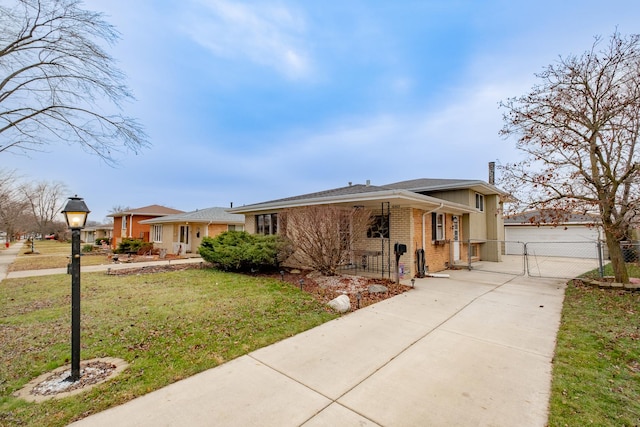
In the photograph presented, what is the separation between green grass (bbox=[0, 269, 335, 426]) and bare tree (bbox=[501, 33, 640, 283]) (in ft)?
26.4

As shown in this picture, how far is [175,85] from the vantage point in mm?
9336

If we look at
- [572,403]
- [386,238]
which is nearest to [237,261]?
[386,238]

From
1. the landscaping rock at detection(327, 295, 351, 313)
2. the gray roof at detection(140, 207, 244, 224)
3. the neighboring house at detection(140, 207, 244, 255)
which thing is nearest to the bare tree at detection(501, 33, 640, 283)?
the landscaping rock at detection(327, 295, 351, 313)

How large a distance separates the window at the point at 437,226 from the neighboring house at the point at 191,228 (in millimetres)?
14338

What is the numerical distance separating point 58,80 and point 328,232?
674cm

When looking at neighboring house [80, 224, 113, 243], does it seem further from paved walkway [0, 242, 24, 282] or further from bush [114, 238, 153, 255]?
bush [114, 238, 153, 255]

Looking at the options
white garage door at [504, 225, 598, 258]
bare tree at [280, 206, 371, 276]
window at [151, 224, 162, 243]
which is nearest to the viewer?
bare tree at [280, 206, 371, 276]

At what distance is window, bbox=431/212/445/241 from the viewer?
11.0 metres

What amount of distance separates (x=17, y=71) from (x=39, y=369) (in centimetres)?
482

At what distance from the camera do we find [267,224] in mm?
Answer: 13398

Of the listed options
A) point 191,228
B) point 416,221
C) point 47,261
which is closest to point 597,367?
point 416,221

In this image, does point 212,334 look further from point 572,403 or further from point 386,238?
point 386,238

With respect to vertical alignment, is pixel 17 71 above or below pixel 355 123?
below

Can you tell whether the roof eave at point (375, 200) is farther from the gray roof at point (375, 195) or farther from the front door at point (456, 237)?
Answer: the front door at point (456, 237)
